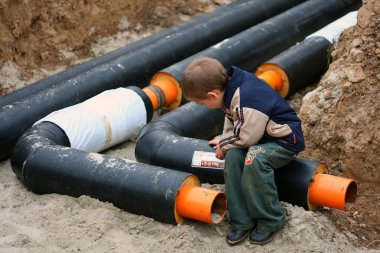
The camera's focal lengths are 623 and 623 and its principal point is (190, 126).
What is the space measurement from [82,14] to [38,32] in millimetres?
682

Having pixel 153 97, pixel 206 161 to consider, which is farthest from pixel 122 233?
pixel 153 97

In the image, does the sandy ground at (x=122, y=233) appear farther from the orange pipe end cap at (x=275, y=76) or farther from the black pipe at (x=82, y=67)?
the orange pipe end cap at (x=275, y=76)

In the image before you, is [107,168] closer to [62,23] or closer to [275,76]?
[275,76]

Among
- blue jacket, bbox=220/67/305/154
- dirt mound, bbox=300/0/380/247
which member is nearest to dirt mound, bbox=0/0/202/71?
dirt mound, bbox=300/0/380/247

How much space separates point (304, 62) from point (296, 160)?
251 centimetres

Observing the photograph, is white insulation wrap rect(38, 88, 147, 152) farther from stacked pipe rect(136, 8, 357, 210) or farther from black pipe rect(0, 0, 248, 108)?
black pipe rect(0, 0, 248, 108)

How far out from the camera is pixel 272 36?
689 centimetres

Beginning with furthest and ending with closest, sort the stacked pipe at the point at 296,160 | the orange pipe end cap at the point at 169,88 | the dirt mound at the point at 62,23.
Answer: the dirt mound at the point at 62,23 → the orange pipe end cap at the point at 169,88 → the stacked pipe at the point at 296,160

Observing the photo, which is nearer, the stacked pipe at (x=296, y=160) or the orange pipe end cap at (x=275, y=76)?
the stacked pipe at (x=296, y=160)

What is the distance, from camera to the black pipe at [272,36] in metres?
6.43

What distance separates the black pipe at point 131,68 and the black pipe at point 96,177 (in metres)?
0.50

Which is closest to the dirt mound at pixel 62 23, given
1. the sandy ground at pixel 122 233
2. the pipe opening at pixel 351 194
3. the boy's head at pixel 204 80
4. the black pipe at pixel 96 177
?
the black pipe at pixel 96 177

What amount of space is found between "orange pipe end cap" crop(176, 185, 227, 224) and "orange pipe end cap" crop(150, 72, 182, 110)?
2.19 m

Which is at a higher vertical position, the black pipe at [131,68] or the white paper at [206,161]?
the white paper at [206,161]
